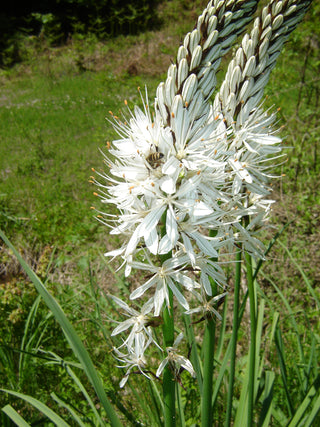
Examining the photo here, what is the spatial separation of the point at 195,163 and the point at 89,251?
10.4 ft

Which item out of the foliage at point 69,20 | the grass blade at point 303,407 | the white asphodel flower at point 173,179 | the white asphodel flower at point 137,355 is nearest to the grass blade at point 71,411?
the white asphodel flower at point 137,355

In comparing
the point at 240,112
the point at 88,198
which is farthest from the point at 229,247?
the point at 88,198

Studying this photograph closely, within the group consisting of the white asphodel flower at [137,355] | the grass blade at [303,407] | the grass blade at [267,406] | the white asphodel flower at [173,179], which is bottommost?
the grass blade at [267,406]

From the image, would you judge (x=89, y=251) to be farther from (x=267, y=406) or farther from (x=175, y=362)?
(x=175, y=362)

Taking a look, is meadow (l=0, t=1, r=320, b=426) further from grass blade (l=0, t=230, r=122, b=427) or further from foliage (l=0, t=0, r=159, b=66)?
foliage (l=0, t=0, r=159, b=66)

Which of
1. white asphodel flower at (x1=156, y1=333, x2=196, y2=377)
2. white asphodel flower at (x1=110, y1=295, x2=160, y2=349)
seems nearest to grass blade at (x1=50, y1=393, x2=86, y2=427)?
white asphodel flower at (x1=110, y1=295, x2=160, y2=349)

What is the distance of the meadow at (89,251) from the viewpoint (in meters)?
2.28

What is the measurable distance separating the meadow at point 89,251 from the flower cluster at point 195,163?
0.29 m

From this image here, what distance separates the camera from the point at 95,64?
15.4 meters

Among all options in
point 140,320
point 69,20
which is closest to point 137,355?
point 140,320

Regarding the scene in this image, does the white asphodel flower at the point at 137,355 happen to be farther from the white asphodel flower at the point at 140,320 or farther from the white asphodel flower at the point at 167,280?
the white asphodel flower at the point at 167,280

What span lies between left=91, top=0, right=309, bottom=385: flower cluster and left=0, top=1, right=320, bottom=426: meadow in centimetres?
29

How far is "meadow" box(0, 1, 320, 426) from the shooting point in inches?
89.9

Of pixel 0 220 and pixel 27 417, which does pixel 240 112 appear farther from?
pixel 0 220
